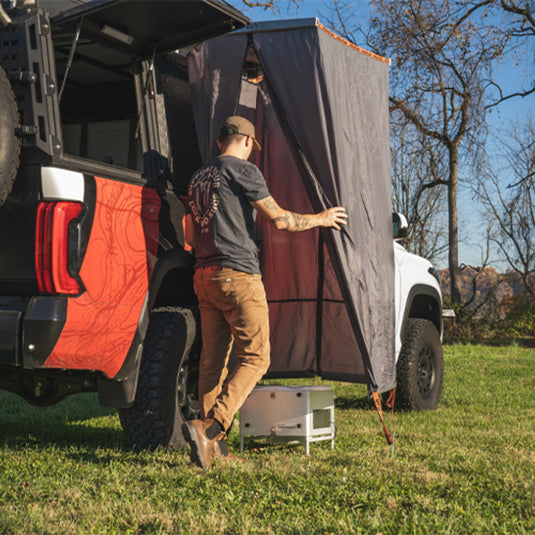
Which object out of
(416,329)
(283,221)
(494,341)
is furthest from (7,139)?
(494,341)

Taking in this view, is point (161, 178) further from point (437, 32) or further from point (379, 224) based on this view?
point (437, 32)

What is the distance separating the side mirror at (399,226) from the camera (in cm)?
649

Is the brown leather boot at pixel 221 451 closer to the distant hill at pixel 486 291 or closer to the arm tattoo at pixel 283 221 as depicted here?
the arm tattoo at pixel 283 221

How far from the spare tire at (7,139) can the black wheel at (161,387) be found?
4.37 feet

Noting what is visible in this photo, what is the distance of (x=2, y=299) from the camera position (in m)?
3.71

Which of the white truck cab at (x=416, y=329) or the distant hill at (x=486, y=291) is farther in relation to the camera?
the distant hill at (x=486, y=291)

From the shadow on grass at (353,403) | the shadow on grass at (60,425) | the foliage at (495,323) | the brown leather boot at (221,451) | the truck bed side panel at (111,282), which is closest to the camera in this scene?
the truck bed side panel at (111,282)

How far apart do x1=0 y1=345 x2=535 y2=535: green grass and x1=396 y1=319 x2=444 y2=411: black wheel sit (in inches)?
28.9

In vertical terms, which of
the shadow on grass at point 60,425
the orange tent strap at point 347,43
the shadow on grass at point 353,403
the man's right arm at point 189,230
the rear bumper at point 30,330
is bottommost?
the shadow on grass at point 60,425

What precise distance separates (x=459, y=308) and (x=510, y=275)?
724 cm

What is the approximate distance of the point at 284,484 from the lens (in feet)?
12.5

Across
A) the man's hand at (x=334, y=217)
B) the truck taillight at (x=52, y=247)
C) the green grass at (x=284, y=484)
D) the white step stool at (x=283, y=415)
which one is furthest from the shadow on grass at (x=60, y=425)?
the man's hand at (x=334, y=217)

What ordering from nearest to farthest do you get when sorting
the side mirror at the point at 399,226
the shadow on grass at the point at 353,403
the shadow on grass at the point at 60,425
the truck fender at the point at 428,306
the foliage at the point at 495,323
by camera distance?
the shadow on grass at the point at 60,425 → the side mirror at the point at 399,226 → the shadow on grass at the point at 353,403 → the truck fender at the point at 428,306 → the foliage at the point at 495,323

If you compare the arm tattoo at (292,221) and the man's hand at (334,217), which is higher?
the man's hand at (334,217)
